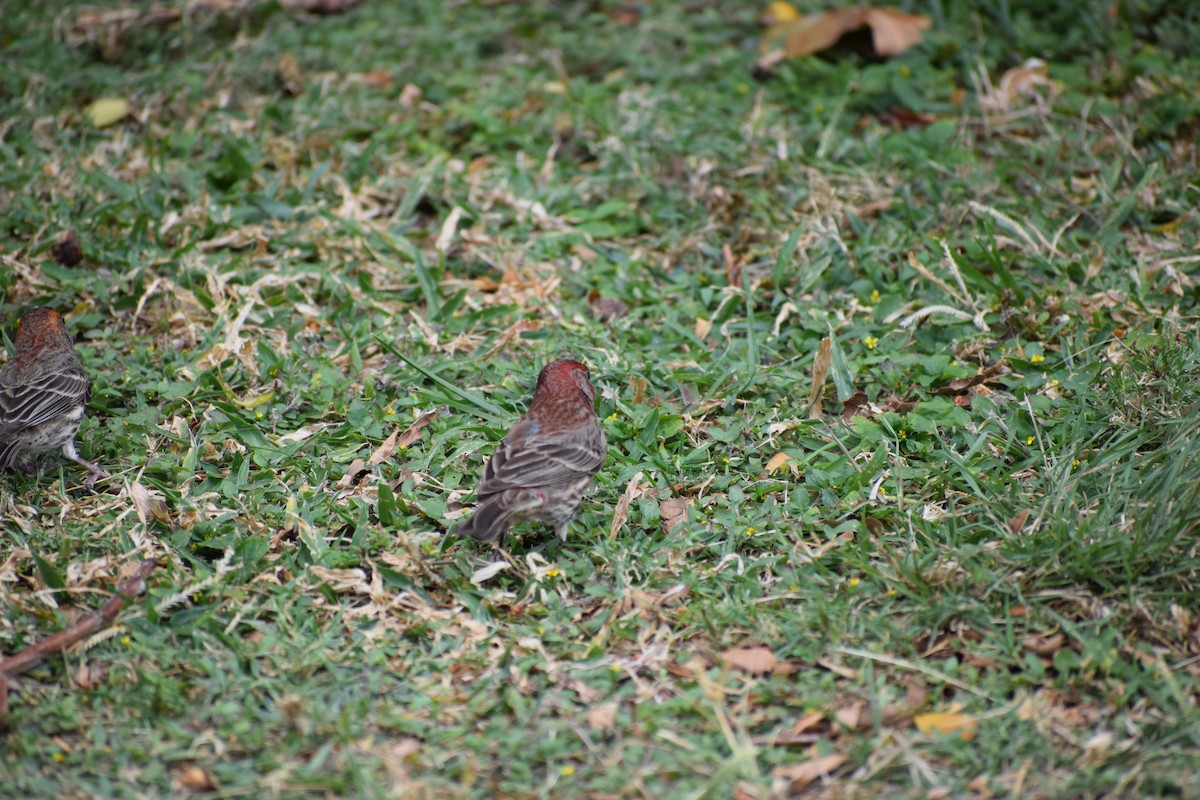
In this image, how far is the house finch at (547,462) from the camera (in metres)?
4.88

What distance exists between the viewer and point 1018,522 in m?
4.84

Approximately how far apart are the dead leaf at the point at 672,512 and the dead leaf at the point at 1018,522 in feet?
4.82

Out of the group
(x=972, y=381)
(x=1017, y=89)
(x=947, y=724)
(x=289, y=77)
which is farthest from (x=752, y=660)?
(x=289, y=77)

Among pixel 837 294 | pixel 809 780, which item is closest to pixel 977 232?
pixel 837 294

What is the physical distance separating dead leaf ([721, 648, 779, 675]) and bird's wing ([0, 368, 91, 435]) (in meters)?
3.57

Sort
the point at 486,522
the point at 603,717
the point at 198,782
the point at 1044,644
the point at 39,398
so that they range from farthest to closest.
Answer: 1. the point at 39,398
2. the point at 486,522
3. the point at 1044,644
4. the point at 603,717
5. the point at 198,782

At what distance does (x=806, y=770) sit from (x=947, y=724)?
1.87ft

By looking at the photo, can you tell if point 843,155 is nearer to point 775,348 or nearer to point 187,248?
point 775,348

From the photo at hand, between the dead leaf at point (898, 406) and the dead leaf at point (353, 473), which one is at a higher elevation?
the dead leaf at point (353, 473)

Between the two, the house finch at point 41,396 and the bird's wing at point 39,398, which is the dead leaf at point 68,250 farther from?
the bird's wing at point 39,398

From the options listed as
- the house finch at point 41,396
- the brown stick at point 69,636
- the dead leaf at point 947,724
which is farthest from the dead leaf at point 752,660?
the house finch at point 41,396

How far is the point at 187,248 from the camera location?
703 centimetres

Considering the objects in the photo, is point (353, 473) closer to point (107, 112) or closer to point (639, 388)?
point (639, 388)

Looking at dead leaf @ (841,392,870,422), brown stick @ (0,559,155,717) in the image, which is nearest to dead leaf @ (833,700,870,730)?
dead leaf @ (841,392,870,422)
